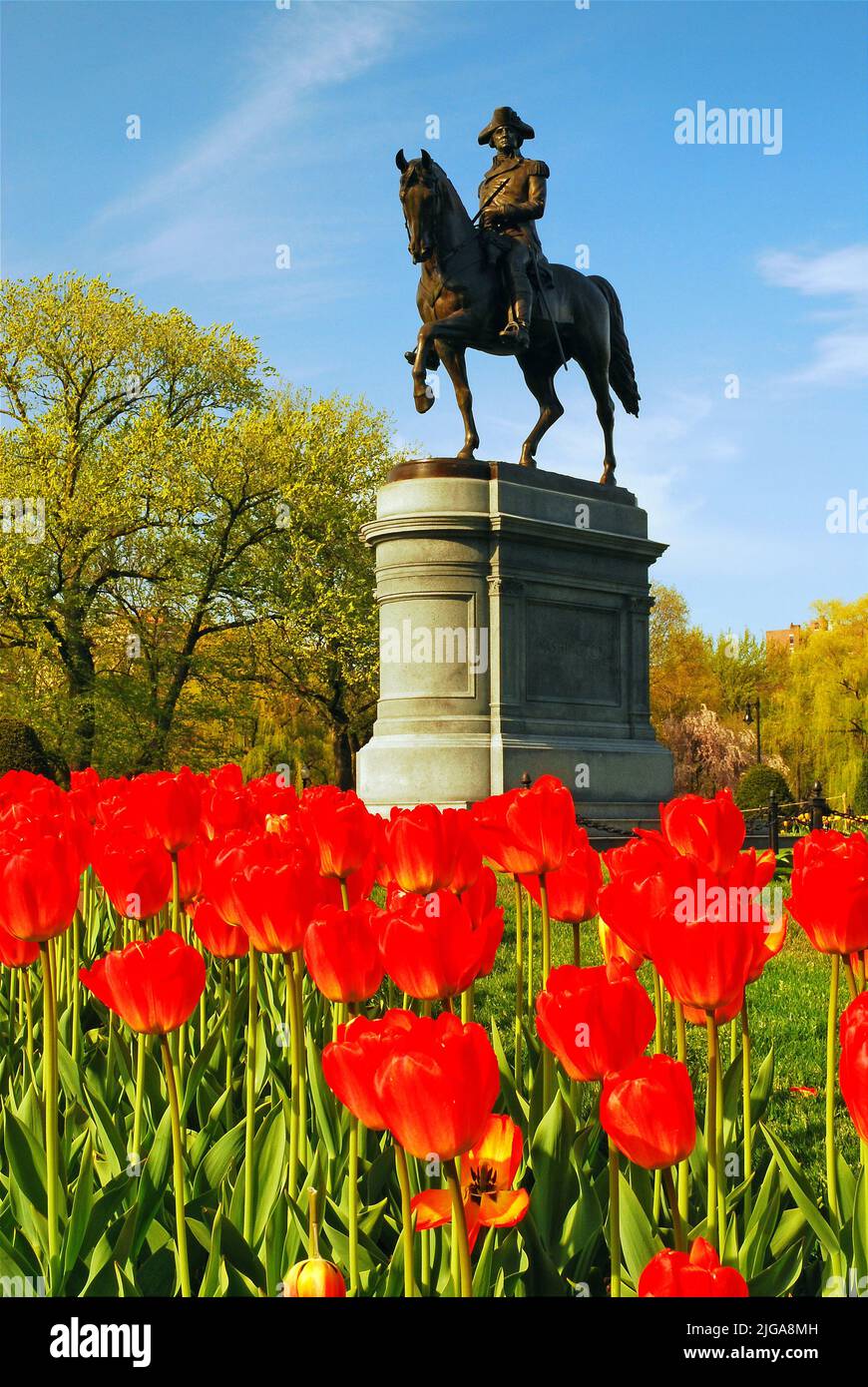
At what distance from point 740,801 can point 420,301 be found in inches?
657

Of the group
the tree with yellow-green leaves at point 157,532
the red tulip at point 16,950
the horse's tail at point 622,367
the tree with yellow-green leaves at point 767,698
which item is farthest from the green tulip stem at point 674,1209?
the tree with yellow-green leaves at point 767,698

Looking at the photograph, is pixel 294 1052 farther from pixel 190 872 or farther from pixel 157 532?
pixel 157 532

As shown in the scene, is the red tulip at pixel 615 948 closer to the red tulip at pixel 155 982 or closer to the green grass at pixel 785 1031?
the green grass at pixel 785 1031

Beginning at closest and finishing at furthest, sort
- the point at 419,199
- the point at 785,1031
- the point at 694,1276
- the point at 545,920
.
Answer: the point at 694,1276
the point at 545,920
the point at 785,1031
the point at 419,199

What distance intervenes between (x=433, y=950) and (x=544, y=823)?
708 mm

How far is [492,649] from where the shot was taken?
13828 millimetres

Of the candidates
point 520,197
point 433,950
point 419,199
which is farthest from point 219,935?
point 520,197

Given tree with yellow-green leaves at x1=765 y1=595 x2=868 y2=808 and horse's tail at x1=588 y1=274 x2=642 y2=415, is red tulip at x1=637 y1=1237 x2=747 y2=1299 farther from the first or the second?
tree with yellow-green leaves at x1=765 y1=595 x2=868 y2=808

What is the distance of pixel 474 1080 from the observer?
120 cm

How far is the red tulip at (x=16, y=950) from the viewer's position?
2062 mm

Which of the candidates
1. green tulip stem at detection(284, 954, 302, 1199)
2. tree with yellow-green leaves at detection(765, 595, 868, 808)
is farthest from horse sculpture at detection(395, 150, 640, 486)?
tree with yellow-green leaves at detection(765, 595, 868, 808)

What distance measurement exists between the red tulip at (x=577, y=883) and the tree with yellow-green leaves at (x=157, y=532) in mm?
24454

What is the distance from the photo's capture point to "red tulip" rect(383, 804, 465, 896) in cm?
224

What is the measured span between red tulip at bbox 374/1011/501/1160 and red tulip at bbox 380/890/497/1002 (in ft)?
1.46
